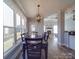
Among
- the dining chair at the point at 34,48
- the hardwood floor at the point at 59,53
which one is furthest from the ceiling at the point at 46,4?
the dining chair at the point at 34,48

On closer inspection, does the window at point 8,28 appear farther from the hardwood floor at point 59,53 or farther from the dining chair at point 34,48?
the hardwood floor at point 59,53

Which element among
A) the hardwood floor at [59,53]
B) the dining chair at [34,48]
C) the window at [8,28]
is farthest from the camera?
the hardwood floor at [59,53]

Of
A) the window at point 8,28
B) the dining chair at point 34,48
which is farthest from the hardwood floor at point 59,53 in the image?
the window at point 8,28

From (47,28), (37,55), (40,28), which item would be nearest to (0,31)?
(37,55)

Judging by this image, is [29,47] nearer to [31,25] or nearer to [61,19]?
[61,19]

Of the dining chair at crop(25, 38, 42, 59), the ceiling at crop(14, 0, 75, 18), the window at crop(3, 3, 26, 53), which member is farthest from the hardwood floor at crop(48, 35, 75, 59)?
the ceiling at crop(14, 0, 75, 18)

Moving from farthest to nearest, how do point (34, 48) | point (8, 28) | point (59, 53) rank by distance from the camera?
point (59, 53), point (8, 28), point (34, 48)

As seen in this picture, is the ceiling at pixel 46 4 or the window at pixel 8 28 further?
the ceiling at pixel 46 4

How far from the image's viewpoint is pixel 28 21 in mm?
14258

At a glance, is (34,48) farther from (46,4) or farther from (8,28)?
(46,4)

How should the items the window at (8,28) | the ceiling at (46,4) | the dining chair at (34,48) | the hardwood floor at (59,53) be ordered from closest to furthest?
the dining chair at (34,48) → the window at (8,28) → the hardwood floor at (59,53) → the ceiling at (46,4)

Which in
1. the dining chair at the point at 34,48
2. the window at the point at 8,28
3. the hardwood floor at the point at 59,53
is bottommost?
the hardwood floor at the point at 59,53

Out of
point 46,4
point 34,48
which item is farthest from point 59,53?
point 46,4

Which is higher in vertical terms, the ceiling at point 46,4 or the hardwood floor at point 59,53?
the ceiling at point 46,4
